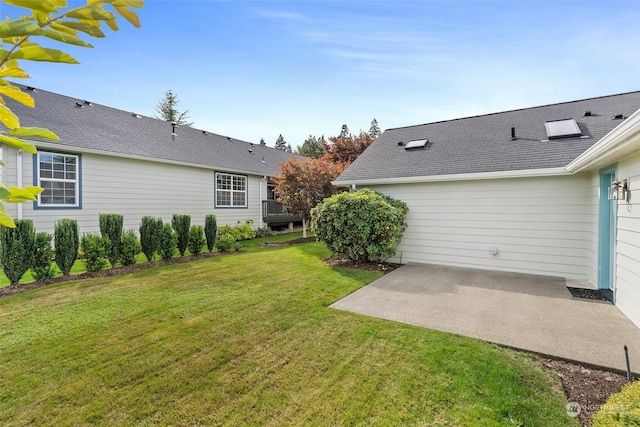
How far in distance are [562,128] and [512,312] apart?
5.99 meters

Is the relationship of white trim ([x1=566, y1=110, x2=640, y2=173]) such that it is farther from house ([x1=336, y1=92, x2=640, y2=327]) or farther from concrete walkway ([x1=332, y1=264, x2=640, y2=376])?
concrete walkway ([x1=332, y1=264, x2=640, y2=376])

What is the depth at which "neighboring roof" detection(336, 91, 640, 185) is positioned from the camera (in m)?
7.19

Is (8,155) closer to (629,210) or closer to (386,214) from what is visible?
(386,214)

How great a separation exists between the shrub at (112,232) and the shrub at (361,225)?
15.8 ft

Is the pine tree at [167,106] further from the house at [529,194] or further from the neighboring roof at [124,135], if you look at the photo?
the house at [529,194]

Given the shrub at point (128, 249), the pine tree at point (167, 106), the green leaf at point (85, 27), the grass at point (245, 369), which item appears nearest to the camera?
Answer: the green leaf at point (85, 27)

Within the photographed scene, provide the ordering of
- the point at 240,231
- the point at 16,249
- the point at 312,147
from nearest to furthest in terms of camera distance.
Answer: the point at 16,249
the point at 240,231
the point at 312,147

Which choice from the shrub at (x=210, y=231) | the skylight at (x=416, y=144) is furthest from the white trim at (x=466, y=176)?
the shrub at (x=210, y=231)

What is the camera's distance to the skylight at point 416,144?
984cm

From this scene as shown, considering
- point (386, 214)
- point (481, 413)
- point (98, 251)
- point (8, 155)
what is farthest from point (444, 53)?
point (8, 155)

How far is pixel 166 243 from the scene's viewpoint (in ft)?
26.7

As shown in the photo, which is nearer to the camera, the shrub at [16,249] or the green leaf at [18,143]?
the green leaf at [18,143]

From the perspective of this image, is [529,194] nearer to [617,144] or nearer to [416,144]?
[617,144]

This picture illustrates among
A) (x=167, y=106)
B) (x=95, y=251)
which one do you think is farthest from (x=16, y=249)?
(x=167, y=106)
